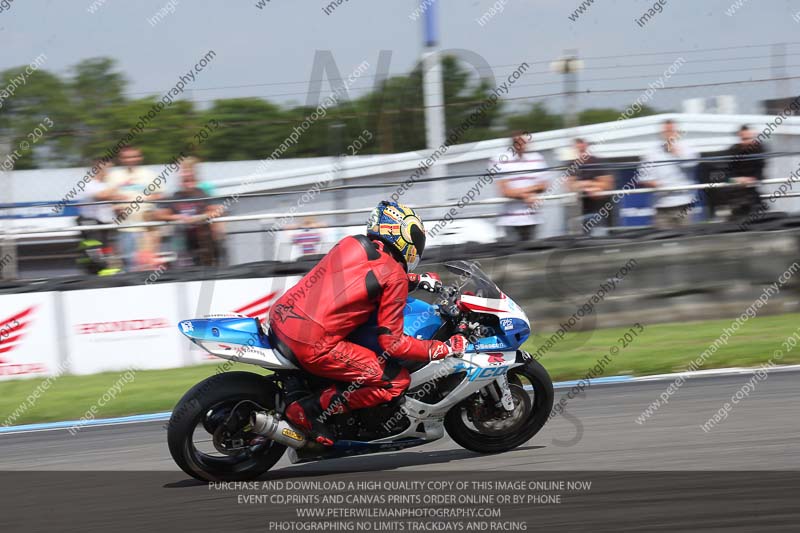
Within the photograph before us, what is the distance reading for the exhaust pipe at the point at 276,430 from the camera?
566cm

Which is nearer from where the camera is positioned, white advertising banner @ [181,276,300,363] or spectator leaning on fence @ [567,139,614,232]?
white advertising banner @ [181,276,300,363]

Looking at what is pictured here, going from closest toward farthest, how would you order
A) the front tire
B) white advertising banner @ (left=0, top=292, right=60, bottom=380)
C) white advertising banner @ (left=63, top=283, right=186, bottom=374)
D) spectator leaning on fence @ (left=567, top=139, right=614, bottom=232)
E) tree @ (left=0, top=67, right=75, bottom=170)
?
the front tire
white advertising banner @ (left=0, top=292, right=60, bottom=380)
white advertising banner @ (left=63, top=283, right=186, bottom=374)
spectator leaning on fence @ (left=567, top=139, right=614, bottom=232)
tree @ (left=0, top=67, right=75, bottom=170)

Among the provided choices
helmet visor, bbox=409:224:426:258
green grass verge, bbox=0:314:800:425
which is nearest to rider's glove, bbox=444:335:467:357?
helmet visor, bbox=409:224:426:258

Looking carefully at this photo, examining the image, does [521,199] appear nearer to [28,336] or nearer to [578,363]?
[578,363]

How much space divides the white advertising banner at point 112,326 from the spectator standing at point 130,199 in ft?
1.74

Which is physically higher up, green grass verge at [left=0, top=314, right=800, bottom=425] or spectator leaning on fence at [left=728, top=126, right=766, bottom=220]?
spectator leaning on fence at [left=728, top=126, right=766, bottom=220]

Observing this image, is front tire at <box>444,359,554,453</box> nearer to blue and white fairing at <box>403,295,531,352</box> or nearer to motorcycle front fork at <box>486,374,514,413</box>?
motorcycle front fork at <box>486,374,514,413</box>

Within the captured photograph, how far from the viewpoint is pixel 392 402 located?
19.4 feet

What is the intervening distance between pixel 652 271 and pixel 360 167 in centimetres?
391

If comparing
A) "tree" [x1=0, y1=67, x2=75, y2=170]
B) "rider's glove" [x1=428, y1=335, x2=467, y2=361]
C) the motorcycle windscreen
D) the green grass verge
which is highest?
"tree" [x1=0, y1=67, x2=75, y2=170]

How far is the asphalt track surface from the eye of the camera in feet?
15.8

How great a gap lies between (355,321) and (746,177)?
701 centimetres

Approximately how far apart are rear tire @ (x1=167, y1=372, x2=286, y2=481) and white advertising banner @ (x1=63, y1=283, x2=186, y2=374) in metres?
4.80

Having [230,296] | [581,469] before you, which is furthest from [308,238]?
[581,469]
